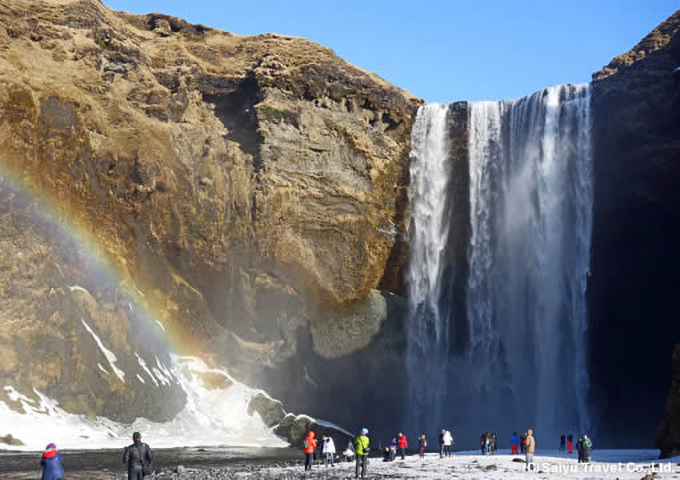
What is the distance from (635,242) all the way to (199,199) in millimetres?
31942

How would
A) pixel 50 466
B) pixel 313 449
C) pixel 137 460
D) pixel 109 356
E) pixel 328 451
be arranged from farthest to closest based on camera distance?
pixel 109 356
pixel 328 451
pixel 313 449
pixel 137 460
pixel 50 466

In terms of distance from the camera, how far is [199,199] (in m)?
58.6

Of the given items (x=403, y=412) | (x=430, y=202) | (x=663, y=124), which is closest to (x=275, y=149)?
(x=430, y=202)

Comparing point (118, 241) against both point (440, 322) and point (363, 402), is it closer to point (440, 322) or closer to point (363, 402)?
point (363, 402)

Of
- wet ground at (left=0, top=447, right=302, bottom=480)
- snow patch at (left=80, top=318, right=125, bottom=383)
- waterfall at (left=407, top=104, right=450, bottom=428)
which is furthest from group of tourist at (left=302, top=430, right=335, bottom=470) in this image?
waterfall at (left=407, top=104, right=450, bottom=428)

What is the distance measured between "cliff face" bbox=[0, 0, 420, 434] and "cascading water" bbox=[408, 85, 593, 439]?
2.89 metres

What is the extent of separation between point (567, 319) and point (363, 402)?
16.2 metres

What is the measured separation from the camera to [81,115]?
55219mm

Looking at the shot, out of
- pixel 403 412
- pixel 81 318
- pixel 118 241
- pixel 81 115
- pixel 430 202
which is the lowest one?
pixel 403 412

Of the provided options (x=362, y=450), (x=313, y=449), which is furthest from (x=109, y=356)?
(x=362, y=450)

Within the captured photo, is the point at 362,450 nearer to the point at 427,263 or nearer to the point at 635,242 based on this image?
the point at 635,242

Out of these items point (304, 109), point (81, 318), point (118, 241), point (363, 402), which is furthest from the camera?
point (304, 109)

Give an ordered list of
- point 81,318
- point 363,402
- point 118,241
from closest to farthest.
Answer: point 81,318, point 118,241, point 363,402

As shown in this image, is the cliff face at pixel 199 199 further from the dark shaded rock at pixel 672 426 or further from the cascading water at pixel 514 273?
the dark shaded rock at pixel 672 426
